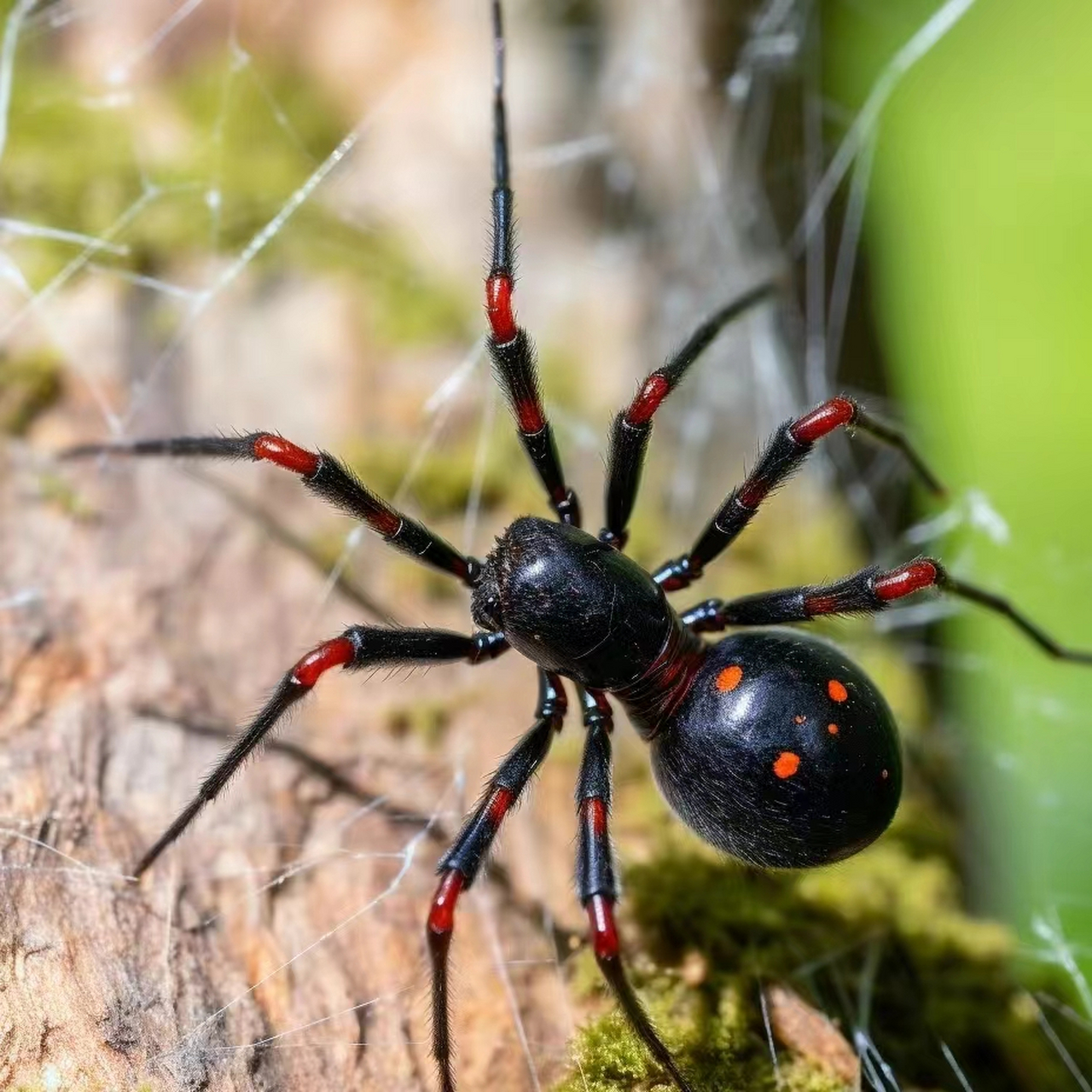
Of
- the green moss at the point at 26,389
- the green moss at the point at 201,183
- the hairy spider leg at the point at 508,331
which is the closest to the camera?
the hairy spider leg at the point at 508,331

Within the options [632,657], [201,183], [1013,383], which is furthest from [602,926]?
[201,183]

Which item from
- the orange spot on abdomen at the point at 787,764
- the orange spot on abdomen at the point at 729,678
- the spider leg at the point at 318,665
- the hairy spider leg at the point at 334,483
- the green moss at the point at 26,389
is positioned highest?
the green moss at the point at 26,389

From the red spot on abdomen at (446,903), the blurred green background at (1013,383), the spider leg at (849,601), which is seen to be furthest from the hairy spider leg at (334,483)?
the blurred green background at (1013,383)

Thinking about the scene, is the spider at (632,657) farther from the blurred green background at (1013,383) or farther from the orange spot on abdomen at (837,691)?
the blurred green background at (1013,383)

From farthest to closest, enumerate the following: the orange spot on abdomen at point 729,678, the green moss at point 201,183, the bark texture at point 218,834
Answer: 1. the green moss at point 201,183
2. the orange spot on abdomen at point 729,678
3. the bark texture at point 218,834

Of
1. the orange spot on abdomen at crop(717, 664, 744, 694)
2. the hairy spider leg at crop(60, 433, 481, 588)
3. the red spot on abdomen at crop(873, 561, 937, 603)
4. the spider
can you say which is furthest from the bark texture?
the red spot on abdomen at crop(873, 561, 937, 603)

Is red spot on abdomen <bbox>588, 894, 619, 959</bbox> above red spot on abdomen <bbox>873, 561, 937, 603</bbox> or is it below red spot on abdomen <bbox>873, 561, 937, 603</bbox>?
below

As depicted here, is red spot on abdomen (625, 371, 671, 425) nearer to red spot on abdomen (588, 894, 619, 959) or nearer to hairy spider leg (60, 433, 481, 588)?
hairy spider leg (60, 433, 481, 588)
